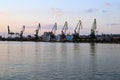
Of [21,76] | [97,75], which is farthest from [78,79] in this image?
[21,76]

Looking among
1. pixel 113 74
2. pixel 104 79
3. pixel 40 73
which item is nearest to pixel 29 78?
pixel 40 73

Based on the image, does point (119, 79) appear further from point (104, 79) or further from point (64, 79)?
point (64, 79)

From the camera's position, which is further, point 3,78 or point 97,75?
point 97,75

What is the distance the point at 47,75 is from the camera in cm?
2628

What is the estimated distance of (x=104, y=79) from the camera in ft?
80.2

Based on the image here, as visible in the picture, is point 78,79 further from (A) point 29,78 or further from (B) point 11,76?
(B) point 11,76

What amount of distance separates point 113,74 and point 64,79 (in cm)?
525

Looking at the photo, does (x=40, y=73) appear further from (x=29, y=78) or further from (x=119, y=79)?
(x=119, y=79)

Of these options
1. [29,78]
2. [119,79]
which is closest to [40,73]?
[29,78]

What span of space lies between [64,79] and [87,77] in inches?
90.7

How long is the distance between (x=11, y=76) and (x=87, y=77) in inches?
244

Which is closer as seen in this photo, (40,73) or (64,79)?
(64,79)

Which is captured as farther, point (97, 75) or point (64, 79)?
point (97, 75)

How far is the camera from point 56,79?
24047mm
